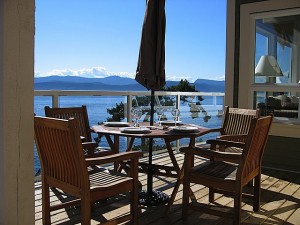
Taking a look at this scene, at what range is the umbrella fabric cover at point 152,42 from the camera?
371cm

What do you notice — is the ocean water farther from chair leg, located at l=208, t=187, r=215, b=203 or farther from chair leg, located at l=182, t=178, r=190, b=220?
chair leg, located at l=182, t=178, r=190, b=220

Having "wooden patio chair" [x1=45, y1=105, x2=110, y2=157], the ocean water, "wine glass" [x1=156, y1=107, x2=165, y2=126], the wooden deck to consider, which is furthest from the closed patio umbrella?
the ocean water

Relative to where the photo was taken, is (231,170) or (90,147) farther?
(90,147)

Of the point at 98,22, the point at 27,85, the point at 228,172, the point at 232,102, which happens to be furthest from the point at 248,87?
the point at 98,22

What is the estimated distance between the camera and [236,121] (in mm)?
4398

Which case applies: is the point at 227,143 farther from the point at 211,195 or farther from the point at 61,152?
the point at 61,152

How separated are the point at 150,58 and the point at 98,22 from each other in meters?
30.6

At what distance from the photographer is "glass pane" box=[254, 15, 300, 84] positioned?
17.0 feet

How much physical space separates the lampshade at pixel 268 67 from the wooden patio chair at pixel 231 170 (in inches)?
90.8

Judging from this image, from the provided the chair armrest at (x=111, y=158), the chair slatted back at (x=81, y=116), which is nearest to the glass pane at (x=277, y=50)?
the chair slatted back at (x=81, y=116)

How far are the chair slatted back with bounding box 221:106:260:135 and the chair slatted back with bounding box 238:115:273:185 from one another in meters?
0.90

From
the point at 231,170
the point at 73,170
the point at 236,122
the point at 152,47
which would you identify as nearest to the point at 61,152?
the point at 73,170

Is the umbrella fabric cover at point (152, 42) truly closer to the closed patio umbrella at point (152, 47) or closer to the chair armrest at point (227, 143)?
the closed patio umbrella at point (152, 47)

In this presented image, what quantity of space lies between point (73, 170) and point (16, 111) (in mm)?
637
